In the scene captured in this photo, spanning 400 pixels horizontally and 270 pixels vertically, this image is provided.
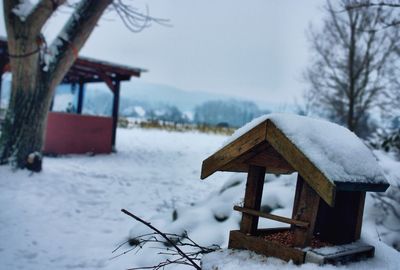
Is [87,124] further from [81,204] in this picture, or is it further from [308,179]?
[308,179]

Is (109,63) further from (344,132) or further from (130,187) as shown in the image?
(344,132)

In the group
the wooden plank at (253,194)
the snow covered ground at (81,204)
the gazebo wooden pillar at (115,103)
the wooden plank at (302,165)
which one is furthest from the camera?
the gazebo wooden pillar at (115,103)

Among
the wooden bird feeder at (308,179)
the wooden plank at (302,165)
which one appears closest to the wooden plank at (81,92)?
the wooden bird feeder at (308,179)

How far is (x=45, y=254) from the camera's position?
4.02 metres

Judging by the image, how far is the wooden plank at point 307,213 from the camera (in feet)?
4.84

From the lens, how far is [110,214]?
18.9 ft

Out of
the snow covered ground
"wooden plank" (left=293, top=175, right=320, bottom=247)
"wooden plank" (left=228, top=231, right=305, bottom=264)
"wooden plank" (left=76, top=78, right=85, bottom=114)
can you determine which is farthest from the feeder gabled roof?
"wooden plank" (left=76, top=78, right=85, bottom=114)

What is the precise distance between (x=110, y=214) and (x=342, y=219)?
4596 mm

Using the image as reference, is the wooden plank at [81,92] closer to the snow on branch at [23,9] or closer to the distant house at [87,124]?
the distant house at [87,124]

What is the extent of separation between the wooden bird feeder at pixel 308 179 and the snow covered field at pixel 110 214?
77 millimetres

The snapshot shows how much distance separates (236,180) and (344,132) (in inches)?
137

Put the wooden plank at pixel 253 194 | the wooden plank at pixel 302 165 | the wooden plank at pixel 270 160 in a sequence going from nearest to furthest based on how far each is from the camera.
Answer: the wooden plank at pixel 302 165 < the wooden plank at pixel 270 160 < the wooden plank at pixel 253 194

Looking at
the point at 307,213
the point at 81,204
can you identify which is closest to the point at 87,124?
Answer: the point at 81,204

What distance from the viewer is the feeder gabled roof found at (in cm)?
137
